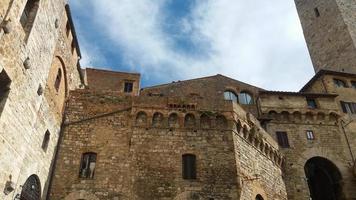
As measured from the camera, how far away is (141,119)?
14938 millimetres

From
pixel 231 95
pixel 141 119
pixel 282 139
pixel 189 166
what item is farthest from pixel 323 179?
pixel 141 119

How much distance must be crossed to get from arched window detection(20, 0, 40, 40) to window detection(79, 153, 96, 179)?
18.9 ft

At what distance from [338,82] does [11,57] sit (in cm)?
2286

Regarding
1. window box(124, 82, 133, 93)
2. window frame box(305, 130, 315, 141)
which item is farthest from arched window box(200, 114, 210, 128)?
window frame box(305, 130, 315, 141)

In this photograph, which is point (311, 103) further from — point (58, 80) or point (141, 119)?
point (58, 80)

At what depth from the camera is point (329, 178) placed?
2083cm

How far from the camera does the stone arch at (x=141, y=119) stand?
14819mm

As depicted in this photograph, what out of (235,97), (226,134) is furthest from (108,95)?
(235,97)

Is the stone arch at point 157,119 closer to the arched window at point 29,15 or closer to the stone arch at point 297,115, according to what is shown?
the arched window at point 29,15

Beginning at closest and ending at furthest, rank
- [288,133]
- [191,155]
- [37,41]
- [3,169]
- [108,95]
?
[3,169], [37,41], [191,155], [108,95], [288,133]

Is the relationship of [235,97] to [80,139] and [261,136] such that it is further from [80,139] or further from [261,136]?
[80,139]

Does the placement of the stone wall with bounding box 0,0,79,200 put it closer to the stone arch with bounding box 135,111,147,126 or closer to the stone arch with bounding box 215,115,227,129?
the stone arch with bounding box 135,111,147,126

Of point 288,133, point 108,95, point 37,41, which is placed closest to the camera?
point 37,41

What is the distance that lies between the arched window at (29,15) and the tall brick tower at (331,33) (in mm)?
26240
